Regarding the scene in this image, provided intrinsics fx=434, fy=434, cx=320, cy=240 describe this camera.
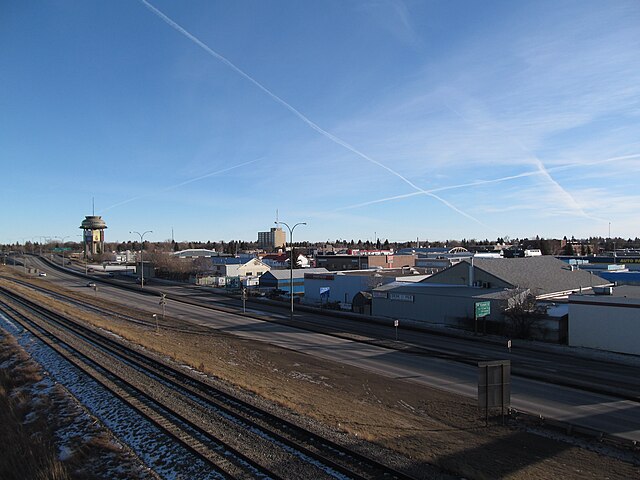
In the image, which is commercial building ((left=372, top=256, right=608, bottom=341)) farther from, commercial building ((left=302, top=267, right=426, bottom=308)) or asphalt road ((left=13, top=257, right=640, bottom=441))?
commercial building ((left=302, top=267, right=426, bottom=308))

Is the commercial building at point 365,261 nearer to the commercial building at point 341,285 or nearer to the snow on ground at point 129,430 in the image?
the commercial building at point 341,285

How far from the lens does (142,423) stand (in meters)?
13.8

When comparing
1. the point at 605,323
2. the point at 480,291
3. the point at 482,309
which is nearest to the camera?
the point at 605,323

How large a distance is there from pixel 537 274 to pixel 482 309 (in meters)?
15.1

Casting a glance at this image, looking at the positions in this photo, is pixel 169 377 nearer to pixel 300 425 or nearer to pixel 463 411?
pixel 300 425

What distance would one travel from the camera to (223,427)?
13352 millimetres

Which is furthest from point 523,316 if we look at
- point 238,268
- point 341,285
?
point 238,268

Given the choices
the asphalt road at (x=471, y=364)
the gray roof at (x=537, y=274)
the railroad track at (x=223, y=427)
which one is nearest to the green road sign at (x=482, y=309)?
the asphalt road at (x=471, y=364)

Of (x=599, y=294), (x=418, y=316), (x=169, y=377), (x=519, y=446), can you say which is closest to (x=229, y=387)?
(x=169, y=377)

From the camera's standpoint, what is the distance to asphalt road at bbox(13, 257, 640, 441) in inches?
733

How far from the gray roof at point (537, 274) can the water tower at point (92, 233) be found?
176141mm

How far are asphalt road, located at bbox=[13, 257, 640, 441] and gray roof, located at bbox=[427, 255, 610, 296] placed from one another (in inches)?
469

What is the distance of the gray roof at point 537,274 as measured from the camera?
43.6m

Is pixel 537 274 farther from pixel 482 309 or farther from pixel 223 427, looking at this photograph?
pixel 223 427
